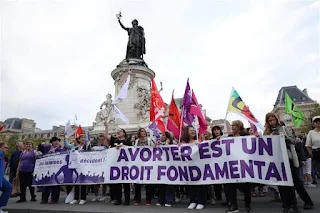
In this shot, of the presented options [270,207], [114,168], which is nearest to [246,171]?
[270,207]

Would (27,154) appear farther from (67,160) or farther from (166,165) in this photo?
(166,165)

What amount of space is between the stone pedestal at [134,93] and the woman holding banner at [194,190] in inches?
562

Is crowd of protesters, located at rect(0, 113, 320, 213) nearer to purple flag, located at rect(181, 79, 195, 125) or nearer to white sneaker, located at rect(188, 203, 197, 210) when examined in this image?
white sneaker, located at rect(188, 203, 197, 210)

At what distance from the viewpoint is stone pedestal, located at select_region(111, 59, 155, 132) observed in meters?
21.2

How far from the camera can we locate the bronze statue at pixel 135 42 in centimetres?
2430

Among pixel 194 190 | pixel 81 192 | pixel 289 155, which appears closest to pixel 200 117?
pixel 194 190

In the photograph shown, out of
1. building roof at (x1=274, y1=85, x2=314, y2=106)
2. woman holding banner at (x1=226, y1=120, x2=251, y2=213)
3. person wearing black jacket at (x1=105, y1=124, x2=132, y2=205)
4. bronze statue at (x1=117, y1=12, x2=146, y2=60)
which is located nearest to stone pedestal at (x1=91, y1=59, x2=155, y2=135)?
bronze statue at (x1=117, y1=12, x2=146, y2=60)

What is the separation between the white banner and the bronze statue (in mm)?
17502

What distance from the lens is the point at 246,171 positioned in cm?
543

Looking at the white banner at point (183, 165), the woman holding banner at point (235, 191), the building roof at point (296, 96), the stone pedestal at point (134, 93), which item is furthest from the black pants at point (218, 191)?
the building roof at point (296, 96)

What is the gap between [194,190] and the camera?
6.04 m

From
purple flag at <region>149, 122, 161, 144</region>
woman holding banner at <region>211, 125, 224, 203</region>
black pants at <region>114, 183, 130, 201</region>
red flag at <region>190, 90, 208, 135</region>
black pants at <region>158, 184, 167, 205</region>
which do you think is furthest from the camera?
purple flag at <region>149, 122, 161, 144</region>

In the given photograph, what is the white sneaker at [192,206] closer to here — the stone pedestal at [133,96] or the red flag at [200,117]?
the red flag at [200,117]

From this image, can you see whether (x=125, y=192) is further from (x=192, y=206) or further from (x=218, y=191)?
(x=218, y=191)
